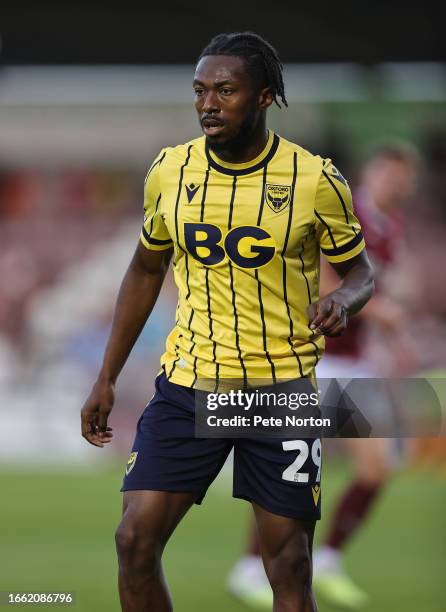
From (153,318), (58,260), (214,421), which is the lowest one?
(214,421)

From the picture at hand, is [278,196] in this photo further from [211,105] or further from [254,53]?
[254,53]

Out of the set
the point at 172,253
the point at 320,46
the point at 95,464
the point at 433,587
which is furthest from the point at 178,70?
the point at 172,253

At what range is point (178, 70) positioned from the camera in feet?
58.3

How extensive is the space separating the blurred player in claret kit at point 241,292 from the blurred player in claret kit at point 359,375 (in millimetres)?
2013

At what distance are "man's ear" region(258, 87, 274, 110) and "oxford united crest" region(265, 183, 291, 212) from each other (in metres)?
0.32

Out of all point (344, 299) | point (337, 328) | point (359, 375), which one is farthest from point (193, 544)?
point (337, 328)

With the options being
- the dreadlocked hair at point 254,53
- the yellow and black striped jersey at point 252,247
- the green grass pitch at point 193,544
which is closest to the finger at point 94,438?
the yellow and black striped jersey at point 252,247

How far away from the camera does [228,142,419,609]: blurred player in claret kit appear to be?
6781 mm

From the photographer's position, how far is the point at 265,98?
15.0 feet

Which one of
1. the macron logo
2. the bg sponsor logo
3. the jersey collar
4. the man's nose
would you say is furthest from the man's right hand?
the man's nose

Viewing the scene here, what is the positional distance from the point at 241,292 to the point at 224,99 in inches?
26.9

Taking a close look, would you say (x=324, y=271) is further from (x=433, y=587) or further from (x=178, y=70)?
(x=178, y=70)

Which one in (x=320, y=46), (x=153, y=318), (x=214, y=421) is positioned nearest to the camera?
(x=214, y=421)

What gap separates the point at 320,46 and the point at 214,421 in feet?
45.4
